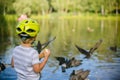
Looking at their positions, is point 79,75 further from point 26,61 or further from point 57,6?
point 26,61

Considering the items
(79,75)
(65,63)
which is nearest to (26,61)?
(79,75)

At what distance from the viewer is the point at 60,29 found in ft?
17.9

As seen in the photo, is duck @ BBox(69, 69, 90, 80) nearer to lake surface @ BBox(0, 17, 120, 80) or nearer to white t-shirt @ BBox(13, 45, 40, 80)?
lake surface @ BBox(0, 17, 120, 80)

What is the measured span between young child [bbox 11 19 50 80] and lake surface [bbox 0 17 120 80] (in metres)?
2.91

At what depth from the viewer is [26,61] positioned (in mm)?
1493

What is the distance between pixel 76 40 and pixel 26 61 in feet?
13.0

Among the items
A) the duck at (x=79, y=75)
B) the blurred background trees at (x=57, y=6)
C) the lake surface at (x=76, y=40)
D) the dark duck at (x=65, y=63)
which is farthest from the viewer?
the blurred background trees at (x=57, y=6)

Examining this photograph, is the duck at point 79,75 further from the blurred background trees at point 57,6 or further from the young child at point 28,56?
the young child at point 28,56

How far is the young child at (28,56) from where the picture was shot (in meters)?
1.48

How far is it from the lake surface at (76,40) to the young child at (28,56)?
2.91 m

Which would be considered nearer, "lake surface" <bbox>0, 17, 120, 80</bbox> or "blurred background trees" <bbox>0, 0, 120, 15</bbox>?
"lake surface" <bbox>0, 17, 120, 80</bbox>

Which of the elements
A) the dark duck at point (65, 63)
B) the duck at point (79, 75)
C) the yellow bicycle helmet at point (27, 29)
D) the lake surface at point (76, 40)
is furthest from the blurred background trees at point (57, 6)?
the yellow bicycle helmet at point (27, 29)

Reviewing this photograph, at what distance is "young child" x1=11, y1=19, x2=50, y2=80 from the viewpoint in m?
1.48

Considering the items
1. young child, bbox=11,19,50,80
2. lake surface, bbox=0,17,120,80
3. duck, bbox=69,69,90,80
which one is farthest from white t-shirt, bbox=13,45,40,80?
lake surface, bbox=0,17,120,80
